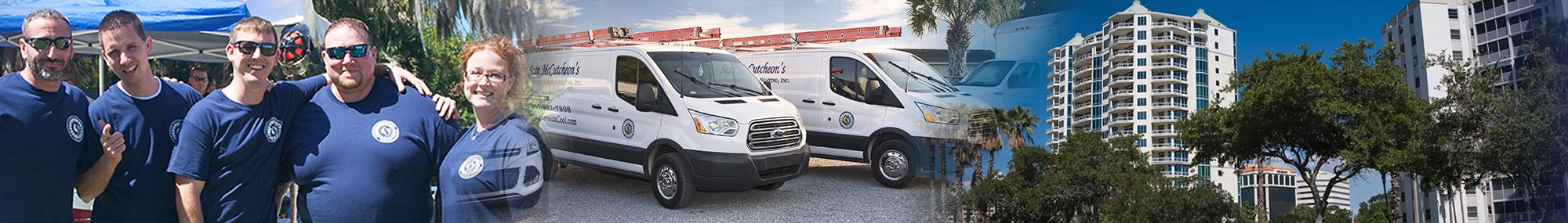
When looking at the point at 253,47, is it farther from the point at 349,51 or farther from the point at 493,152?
the point at 493,152

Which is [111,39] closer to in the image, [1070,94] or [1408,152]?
[1408,152]

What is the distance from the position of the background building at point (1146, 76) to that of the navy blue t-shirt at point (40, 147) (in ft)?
262

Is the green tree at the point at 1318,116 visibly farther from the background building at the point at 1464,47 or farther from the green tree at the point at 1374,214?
the green tree at the point at 1374,214

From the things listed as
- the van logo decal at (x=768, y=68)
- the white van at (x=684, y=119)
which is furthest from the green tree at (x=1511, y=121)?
the white van at (x=684, y=119)

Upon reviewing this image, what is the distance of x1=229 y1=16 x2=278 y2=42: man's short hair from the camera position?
14.5 ft

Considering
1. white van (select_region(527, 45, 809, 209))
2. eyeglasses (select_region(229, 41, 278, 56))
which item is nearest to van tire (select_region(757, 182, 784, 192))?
white van (select_region(527, 45, 809, 209))

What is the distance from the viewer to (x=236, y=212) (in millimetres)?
4703

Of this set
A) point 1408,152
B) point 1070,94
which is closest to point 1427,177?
→ point 1408,152

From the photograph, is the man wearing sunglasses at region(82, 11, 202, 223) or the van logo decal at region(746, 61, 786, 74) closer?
the van logo decal at region(746, 61, 786, 74)

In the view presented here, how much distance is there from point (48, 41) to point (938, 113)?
373 cm

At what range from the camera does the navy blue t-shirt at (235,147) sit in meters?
4.41

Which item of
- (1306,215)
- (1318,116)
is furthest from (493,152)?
(1306,215)

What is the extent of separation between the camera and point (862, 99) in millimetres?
3621

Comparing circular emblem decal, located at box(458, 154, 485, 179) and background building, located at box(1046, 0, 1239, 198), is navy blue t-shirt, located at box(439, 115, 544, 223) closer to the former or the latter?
circular emblem decal, located at box(458, 154, 485, 179)
